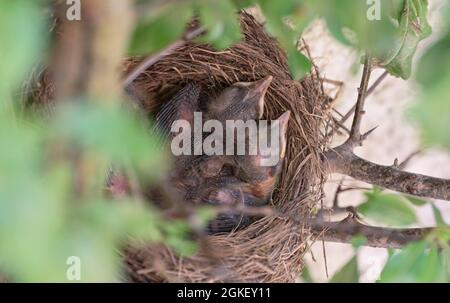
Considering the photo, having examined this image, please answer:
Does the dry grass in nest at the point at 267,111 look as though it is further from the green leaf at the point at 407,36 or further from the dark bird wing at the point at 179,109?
the green leaf at the point at 407,36

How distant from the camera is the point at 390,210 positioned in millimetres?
908

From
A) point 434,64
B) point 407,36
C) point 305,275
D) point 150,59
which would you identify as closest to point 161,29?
point 150,59

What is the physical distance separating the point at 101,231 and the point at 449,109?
215 mm

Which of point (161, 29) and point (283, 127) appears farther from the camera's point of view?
point (283, 127)

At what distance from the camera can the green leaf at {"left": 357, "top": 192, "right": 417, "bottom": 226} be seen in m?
0.86

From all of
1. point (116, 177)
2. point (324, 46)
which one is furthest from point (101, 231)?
point (324, 46)

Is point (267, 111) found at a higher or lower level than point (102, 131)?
higher

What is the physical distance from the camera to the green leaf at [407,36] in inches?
45.9

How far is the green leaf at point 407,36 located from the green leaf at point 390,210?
1.09ft

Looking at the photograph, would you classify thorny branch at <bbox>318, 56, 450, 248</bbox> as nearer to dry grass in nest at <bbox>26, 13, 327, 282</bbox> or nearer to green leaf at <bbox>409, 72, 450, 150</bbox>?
dry grass in nest at <bbox>26, 13, 327, 282</bbox>

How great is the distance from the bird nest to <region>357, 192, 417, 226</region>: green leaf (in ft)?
0.87

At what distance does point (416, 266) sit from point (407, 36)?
0.53m

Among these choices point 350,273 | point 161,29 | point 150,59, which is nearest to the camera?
point 161,29

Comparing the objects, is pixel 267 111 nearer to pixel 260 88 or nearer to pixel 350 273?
pixel 260 88
